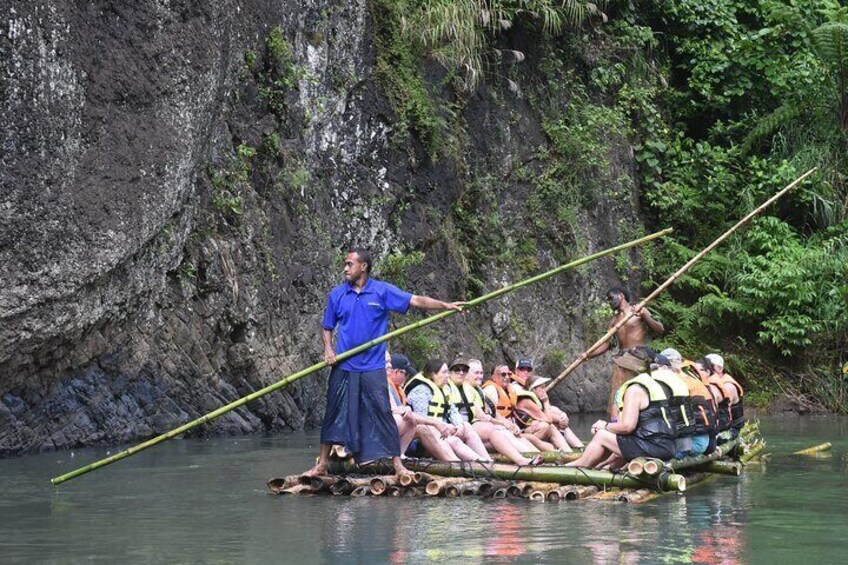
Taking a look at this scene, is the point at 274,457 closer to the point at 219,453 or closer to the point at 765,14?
the point at 219,453

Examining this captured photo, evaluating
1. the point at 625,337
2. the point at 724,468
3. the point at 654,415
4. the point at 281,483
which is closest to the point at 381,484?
the point at 281,483

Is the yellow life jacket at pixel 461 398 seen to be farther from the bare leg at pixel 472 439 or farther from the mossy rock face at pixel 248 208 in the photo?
the mossy rock face at pixel 248 208

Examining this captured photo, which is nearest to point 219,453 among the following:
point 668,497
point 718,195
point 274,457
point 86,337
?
point 274,457

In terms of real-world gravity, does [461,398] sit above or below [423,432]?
above

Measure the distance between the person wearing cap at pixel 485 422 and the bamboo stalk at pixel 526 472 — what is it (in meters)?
0.63

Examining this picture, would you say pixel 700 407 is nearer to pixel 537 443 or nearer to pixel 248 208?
pixel 537 443

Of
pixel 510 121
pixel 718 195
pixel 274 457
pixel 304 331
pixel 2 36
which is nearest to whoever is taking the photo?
pixel 2 36

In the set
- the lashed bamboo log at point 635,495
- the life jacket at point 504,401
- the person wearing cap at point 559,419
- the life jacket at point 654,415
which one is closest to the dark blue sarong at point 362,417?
the lashed bamboo log at point 635,495

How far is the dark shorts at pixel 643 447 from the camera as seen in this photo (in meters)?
10.1

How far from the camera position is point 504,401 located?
14.1m

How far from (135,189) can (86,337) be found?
5.67ft

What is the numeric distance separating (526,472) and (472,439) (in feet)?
3.70

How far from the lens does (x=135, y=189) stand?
14219mm

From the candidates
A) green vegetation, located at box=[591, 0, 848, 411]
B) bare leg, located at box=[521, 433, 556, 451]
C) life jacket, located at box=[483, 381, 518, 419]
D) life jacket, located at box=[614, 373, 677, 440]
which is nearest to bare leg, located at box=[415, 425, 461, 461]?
life jacket, located at box=[614, 373, 677, 440]
